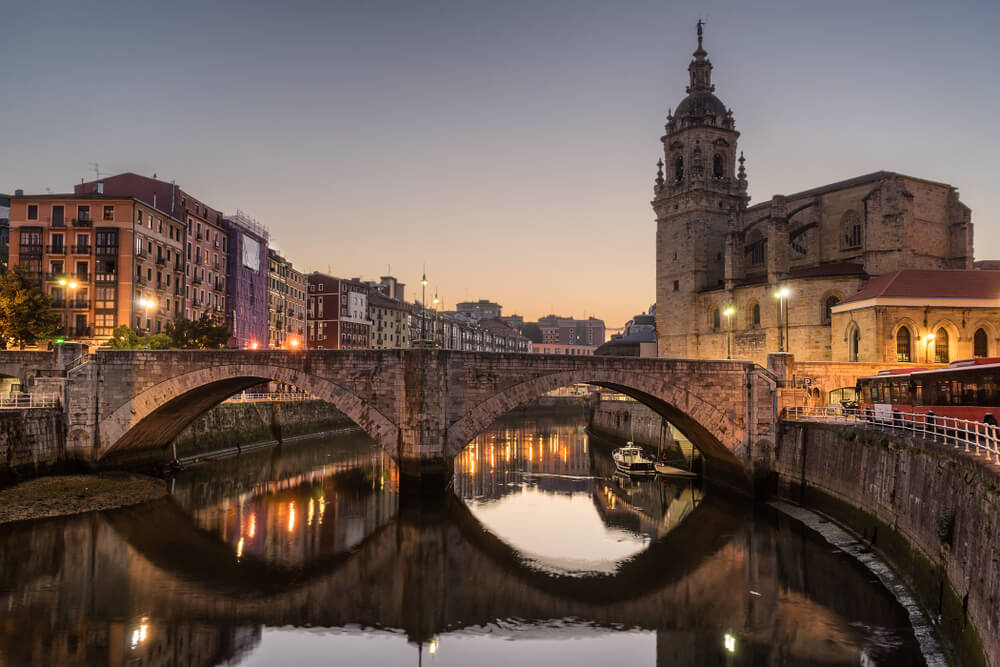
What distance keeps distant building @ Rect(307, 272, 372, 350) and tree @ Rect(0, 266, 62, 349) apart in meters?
58.5

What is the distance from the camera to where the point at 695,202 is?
65.9 meters

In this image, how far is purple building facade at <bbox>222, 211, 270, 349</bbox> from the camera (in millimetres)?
78938

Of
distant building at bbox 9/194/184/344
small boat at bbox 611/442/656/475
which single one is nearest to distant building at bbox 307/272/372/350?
distant building at bbox 9/194/184/344

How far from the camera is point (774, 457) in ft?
116

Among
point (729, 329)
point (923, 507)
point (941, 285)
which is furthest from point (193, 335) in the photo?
point (941, 285)

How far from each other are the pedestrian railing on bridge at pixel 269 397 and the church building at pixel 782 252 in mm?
35538

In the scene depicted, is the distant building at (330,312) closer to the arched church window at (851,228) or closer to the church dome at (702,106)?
the church dome at (702,106)

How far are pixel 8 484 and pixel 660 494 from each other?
31.4 meters

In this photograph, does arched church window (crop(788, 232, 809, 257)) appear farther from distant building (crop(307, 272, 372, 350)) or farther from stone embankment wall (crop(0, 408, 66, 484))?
distant building (crop(307, 272, 372, 350))

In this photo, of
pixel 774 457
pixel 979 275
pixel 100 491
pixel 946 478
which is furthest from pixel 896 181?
pixel 100 491

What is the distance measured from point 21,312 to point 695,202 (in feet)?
177

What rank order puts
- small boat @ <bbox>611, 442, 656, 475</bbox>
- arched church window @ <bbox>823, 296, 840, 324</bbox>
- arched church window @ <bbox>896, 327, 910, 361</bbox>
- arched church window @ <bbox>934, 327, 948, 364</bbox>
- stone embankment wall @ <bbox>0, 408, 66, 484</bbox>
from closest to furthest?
stone embankment wall @ <bbox>0, 408, 66, 484</bbox> < small boat @ <bbox>611, 442, 656, 475</bbox> < arched church window @ <bbox>934, 327, 948, 364</bbox> < arched church window @ <bbox>896, 327, 910, 361</bbox> < arched church window @ <bbox>823, 296, 840, 324</bbox>

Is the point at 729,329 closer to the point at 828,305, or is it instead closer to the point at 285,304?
the point at 828,305

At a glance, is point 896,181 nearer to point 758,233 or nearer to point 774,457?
point 758,233
